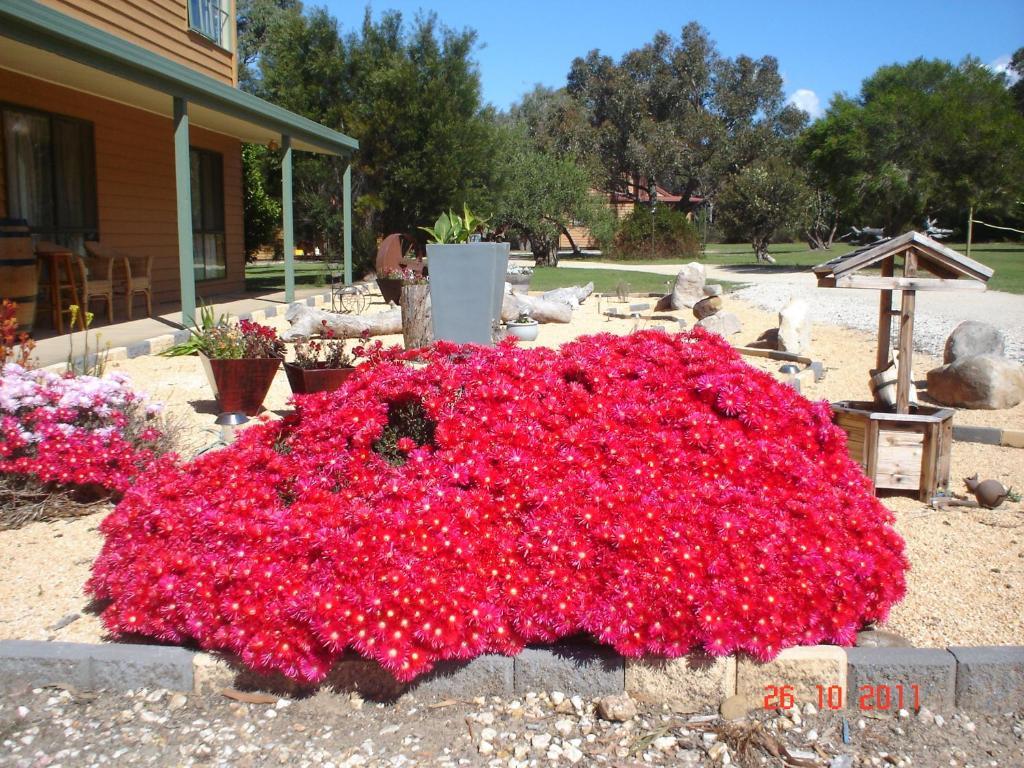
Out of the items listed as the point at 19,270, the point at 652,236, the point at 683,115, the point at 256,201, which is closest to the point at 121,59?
the point at 19,270

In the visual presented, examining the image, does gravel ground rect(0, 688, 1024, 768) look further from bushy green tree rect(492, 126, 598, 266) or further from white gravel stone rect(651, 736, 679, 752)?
bushy green tree rect(492, 126, 598, 266)

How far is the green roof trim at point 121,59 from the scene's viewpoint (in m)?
6.99

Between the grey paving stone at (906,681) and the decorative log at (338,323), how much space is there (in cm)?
734

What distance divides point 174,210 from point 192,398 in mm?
7381

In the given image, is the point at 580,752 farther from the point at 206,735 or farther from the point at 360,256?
the point at 360,256

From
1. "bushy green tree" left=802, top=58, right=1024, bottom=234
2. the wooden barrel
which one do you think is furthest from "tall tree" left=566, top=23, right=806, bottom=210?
the wooden barrel

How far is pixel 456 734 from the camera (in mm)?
2564

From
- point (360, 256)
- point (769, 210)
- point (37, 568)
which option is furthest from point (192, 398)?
point (769, 210)

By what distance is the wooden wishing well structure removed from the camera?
4.38m

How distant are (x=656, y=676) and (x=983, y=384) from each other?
208 inches

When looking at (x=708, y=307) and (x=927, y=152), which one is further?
(x=927, y=152)

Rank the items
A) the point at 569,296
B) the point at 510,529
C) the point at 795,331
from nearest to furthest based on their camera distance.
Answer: the point at 510,529 → the point at 795,331 → the point at 569,296

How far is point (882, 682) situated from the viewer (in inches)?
106

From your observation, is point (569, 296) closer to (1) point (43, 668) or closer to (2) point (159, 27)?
(2) point (159, 27)
